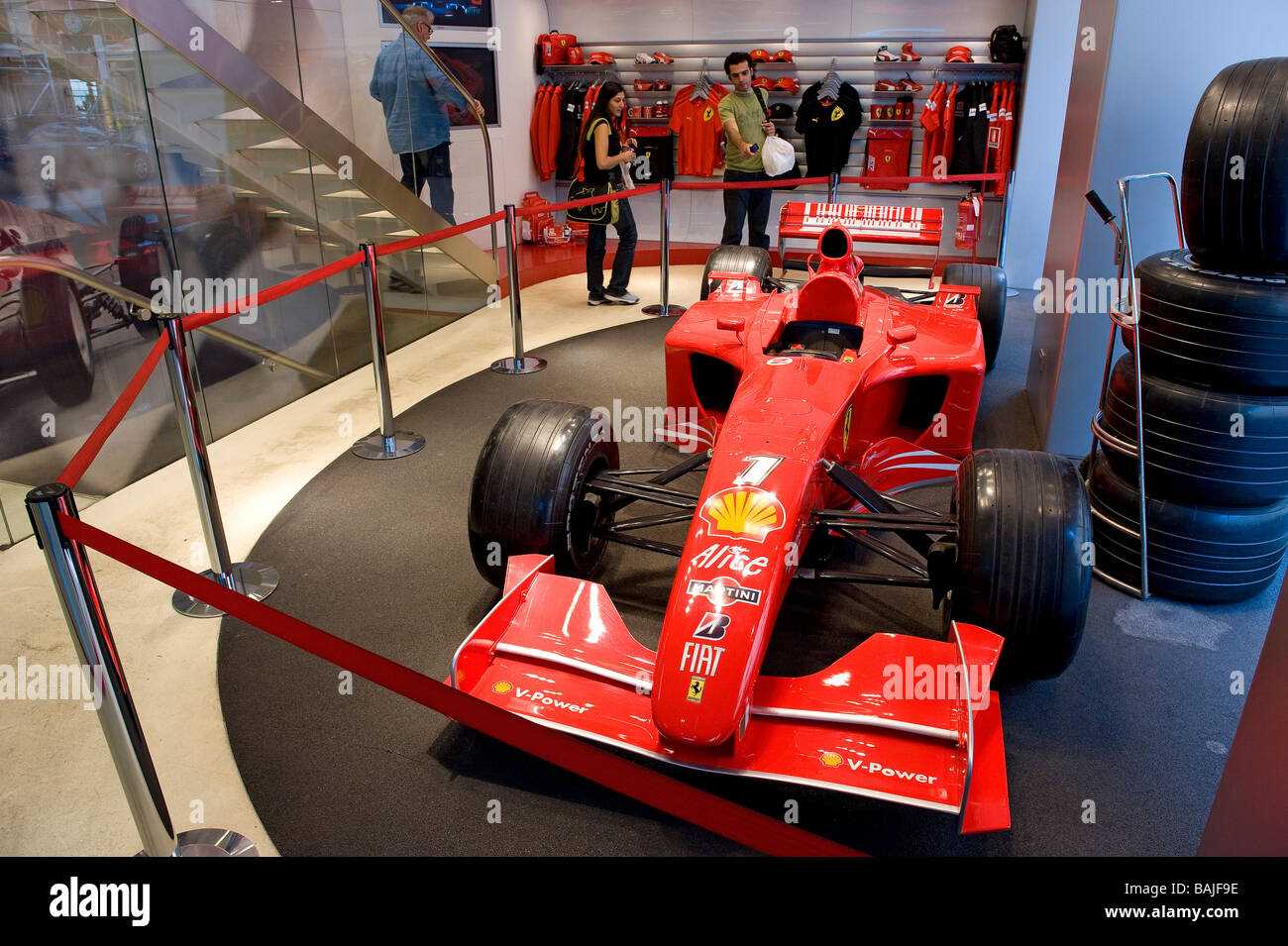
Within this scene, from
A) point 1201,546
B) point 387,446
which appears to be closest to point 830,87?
point 387,446

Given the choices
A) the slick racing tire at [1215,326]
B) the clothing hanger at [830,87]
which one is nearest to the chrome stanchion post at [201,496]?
the slick racing tire at [1215,326]

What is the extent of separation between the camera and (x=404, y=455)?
4.60m

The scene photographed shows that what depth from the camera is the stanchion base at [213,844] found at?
217 cm

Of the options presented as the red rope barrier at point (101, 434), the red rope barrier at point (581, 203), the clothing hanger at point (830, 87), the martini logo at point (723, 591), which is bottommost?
the martini logo at point (723, 591)

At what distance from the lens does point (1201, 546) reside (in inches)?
128

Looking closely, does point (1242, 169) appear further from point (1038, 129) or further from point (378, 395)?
point (1038, 129)

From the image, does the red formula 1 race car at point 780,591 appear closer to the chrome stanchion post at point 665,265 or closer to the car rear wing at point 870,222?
the car rear wing at point 870,222

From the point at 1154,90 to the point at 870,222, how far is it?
2.57 m

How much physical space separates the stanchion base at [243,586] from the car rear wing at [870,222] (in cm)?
420

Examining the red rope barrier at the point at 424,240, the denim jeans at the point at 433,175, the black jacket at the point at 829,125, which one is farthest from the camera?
the black jacket at the point at 829,125

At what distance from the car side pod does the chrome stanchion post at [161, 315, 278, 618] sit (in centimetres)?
125

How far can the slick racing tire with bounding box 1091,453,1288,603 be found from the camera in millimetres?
3213

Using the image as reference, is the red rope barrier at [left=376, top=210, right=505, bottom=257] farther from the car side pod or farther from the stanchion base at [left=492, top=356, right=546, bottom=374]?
the car side pod
